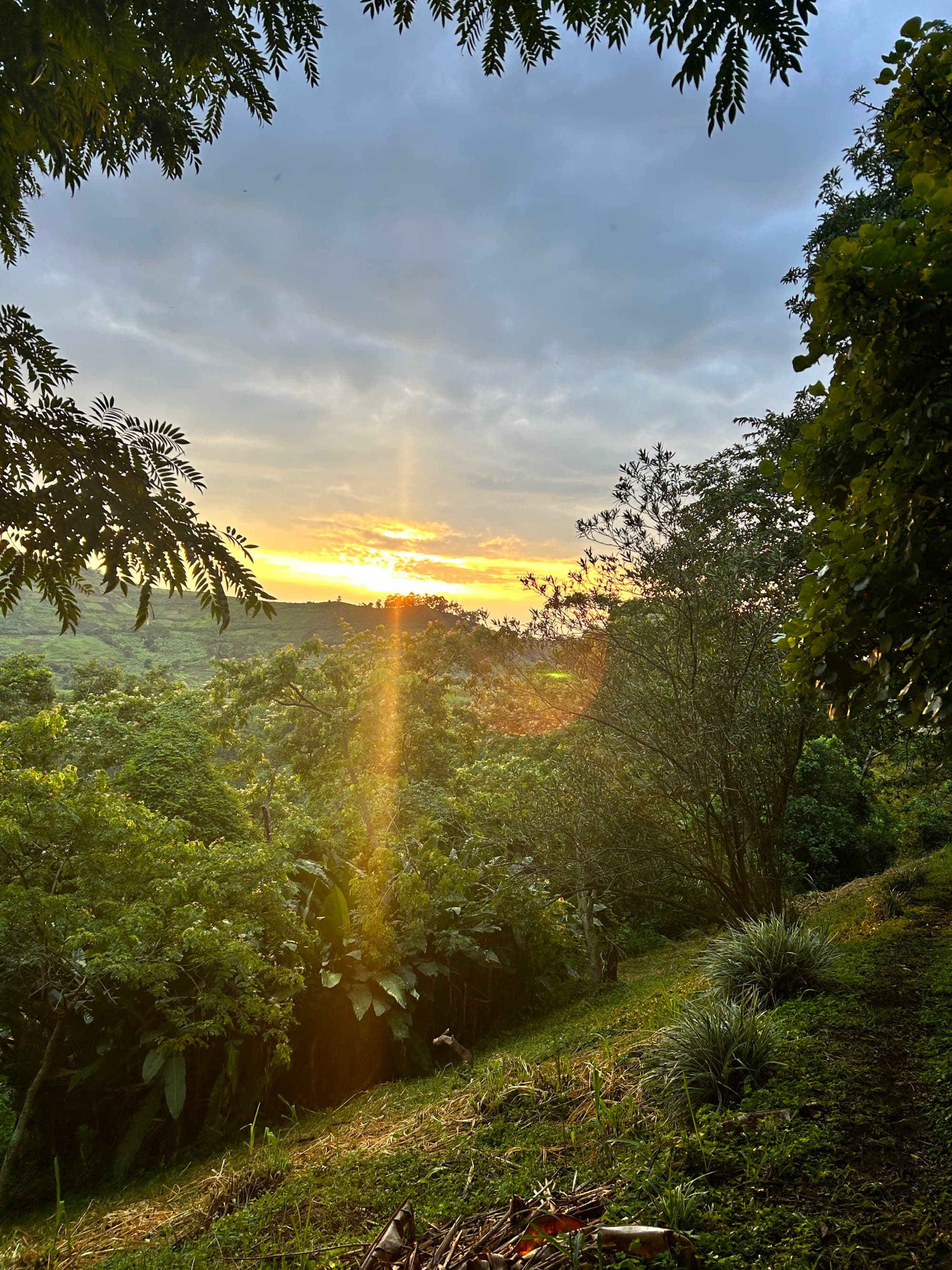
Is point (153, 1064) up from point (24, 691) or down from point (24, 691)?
down

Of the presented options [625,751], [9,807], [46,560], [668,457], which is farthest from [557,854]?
[46,560]

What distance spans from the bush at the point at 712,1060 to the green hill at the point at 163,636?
72.8 meters

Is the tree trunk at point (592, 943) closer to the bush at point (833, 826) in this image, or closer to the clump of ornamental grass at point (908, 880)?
the clump of ornamental grass at point (908, 880)

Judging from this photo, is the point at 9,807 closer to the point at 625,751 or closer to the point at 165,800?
the point at 625,751

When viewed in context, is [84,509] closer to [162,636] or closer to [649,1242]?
[649,1242]

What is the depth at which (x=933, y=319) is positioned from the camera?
2021mm

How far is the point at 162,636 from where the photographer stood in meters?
92.2

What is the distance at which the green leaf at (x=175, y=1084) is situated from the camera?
5238 mm

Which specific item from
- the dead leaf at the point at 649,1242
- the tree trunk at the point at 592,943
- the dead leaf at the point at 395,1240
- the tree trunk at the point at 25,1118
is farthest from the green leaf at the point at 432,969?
the dead leaf at the point at 649,1242

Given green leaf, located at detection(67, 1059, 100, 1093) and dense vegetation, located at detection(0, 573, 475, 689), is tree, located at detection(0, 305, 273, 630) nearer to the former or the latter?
green leaf, located at detection(67, 1059, 100, 1093)

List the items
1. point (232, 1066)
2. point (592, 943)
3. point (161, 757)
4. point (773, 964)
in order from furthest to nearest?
1. point (161, 757)
2. point (592, 943)
3. point (232, 1066)
4. point (773, 964)

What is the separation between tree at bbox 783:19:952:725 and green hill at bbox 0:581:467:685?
7353 centimetres

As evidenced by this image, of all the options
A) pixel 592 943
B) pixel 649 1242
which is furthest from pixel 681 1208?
pixel 592 943

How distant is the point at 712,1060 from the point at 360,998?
4126mm
